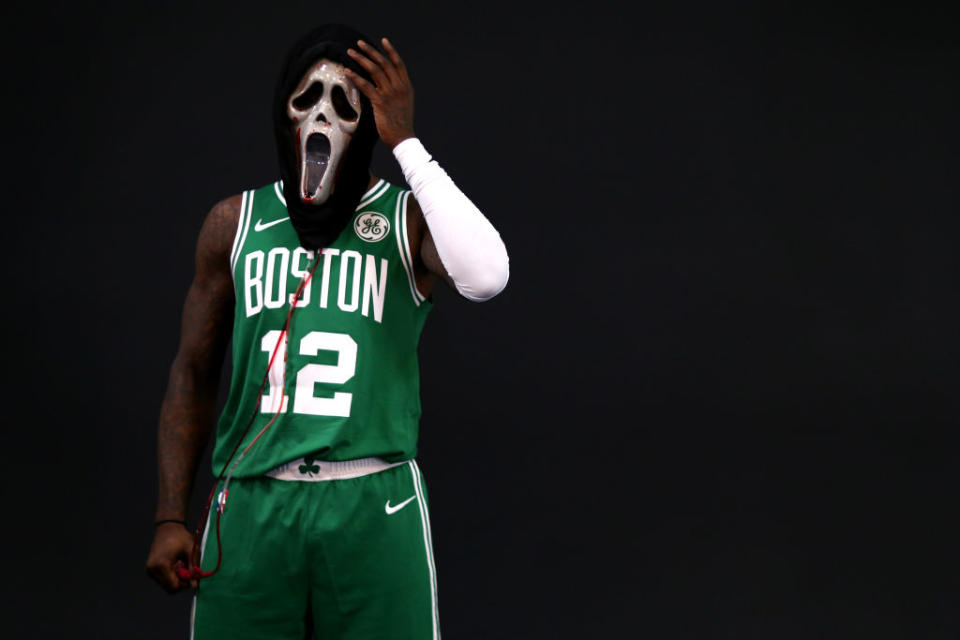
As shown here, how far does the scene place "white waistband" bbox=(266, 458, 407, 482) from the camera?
1.91 metres

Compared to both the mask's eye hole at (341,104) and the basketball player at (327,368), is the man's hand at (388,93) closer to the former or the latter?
the basketball player at (327,368)

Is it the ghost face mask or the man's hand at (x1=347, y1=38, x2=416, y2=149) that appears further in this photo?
the ghost face mask

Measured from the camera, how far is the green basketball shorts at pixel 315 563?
189cm

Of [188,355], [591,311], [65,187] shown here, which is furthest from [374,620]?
[65,187]

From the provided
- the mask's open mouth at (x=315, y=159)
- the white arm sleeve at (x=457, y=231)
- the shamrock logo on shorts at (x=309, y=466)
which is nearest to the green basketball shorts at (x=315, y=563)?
the shamrock logo on shorts at (x=309, y=466)

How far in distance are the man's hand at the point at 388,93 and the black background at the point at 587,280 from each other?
158 centimetres

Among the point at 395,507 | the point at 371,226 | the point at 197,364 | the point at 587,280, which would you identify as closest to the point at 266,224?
the point at 371,226

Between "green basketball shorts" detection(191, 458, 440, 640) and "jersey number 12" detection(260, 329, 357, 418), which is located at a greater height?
"jersey number 12" detection(260, 329, 357, 418)

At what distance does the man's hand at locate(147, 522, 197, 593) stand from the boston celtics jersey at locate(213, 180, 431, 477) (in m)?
0.15

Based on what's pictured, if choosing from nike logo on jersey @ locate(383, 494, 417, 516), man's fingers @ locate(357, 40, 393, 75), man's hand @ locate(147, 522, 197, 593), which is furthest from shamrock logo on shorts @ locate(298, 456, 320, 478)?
man's fingers @ locate(357, 40, 393, 75)

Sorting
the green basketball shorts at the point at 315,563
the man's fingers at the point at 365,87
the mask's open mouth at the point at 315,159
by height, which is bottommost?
the green basketball shorts at the point at 315,563

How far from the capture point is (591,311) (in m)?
3.54

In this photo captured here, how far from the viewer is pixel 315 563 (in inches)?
74.5

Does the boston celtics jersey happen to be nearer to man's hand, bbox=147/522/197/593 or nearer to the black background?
man's hand, bbox=147/522/197/593
